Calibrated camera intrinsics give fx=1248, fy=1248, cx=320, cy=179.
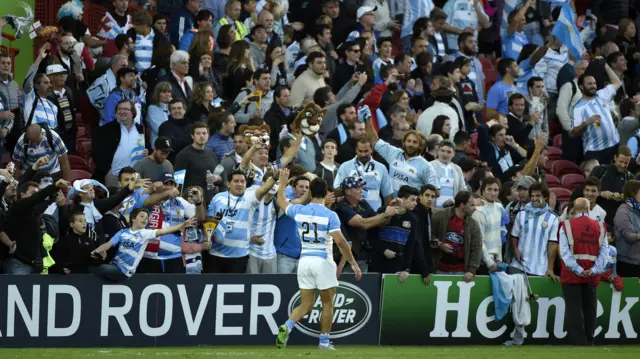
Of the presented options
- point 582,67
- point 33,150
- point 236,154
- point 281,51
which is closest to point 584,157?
point 582,67

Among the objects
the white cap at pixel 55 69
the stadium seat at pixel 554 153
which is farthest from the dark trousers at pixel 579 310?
the white cap at pixel 55 69

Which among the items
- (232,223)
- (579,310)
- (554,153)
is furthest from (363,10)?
(232,223)

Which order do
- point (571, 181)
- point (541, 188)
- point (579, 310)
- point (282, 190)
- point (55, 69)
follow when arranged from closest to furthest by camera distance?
1. point (282, 190)
2. point (579, 310)
3. point (541, 188)
4. point (55, 69)
5. point (571, 181)

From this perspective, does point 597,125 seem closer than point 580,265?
No

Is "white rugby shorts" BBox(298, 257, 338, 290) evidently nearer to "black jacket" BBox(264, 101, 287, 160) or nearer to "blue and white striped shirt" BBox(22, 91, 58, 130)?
"black jacket" BBox(264, 101, 287, 160)

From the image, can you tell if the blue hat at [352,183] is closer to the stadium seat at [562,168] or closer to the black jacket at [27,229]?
the black jacket at [27,229]

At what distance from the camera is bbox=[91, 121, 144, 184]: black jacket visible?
1638 centimetres

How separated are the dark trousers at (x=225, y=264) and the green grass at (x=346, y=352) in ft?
3.16

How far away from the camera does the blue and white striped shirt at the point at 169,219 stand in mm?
14625

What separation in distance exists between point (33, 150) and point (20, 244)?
2.01m

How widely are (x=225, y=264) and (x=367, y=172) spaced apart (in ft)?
7.76

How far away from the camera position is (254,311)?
48.5 feet

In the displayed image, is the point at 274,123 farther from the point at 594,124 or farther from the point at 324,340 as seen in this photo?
the point at 594,124

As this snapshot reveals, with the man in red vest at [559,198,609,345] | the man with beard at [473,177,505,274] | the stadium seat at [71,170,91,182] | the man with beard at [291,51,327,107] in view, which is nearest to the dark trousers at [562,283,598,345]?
the man in red vest at [559,198,609,345]
